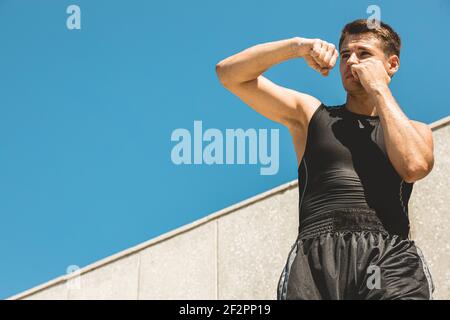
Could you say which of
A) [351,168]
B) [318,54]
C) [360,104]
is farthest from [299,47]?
[351,168]

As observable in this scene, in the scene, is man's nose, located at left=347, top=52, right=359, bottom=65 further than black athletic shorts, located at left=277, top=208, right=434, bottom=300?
Yes

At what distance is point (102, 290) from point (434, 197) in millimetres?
3476

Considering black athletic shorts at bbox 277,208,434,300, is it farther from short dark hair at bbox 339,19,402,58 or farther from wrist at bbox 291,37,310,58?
short dark hair at bbox 339,19,402,58

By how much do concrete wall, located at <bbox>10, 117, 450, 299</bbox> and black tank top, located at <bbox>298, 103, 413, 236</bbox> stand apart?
233 cm

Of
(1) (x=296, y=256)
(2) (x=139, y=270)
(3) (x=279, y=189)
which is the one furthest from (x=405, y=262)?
(2) (x=139, y=270)

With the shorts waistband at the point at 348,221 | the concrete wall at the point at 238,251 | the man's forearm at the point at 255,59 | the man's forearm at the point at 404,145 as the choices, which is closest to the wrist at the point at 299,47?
the man's forearm at the point at 255,59

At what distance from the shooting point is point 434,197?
4.65m

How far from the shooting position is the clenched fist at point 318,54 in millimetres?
2363

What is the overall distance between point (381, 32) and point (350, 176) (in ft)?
2.21

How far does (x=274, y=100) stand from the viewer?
2639 mm

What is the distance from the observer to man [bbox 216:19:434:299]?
2205 mm

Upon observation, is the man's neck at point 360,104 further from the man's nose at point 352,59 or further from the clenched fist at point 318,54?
the clenched fist at point 318,54

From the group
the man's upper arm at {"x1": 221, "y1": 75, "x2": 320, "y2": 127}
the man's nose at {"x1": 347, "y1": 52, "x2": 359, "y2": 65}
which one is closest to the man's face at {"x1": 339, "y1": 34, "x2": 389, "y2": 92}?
the man's nose at {"x1": 347, "y1": 52, "x2": 359, "y2": 65}
